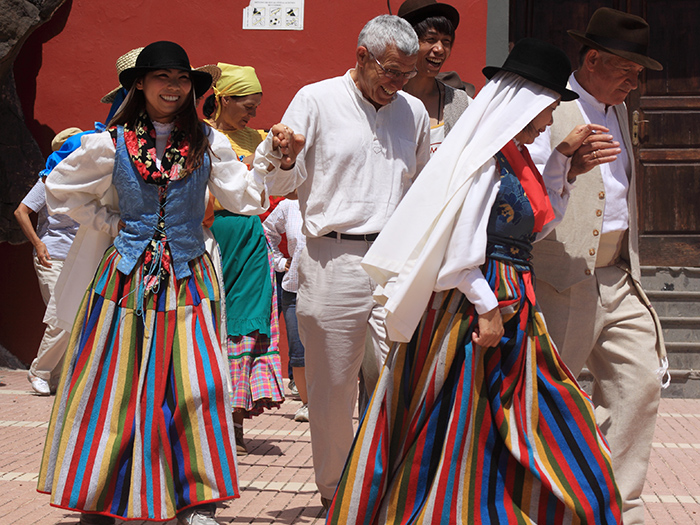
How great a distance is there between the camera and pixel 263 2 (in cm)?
834

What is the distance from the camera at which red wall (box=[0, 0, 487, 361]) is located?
26.9 feet

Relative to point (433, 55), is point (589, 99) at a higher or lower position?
lower

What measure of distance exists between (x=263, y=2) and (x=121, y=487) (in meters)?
5.57

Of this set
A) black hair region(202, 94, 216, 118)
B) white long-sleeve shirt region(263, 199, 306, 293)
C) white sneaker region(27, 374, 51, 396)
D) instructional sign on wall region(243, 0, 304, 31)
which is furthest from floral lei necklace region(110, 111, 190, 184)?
instructional sign on wall region(243, 0, 304, 31)

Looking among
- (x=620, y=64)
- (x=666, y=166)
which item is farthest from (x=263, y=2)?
(x=620, y=64)

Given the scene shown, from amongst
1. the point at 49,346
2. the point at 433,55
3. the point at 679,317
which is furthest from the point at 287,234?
the point at 679,317

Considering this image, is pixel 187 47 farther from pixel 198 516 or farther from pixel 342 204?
pixel 198 516

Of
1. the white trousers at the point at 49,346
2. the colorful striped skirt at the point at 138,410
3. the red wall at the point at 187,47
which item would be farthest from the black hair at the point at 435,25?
the white trousers at the point at 49,346

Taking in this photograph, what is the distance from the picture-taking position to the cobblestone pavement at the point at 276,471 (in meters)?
4.21

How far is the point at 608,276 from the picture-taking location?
3961 millimetres

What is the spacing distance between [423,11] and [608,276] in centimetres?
158

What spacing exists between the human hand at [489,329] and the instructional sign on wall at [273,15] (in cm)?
569

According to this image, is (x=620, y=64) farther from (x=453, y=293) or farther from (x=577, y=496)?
(x=577, y=496)

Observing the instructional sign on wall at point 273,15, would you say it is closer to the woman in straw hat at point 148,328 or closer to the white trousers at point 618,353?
the woman in straw hat at point 148,328
